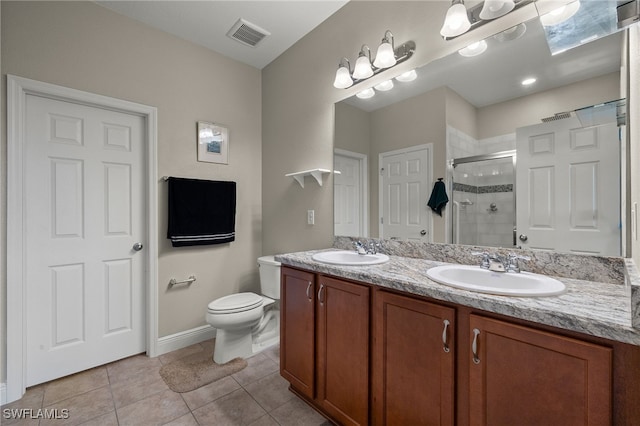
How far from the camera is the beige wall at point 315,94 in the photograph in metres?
1.63

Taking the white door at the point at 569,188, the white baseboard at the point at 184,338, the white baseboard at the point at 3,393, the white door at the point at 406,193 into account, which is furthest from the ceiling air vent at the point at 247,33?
the white baseboard at the point at 3,393

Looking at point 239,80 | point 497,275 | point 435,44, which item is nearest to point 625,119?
point 497,275

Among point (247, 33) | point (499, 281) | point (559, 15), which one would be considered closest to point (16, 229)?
point (247, 33)

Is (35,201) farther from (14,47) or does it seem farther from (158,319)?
(158,319)

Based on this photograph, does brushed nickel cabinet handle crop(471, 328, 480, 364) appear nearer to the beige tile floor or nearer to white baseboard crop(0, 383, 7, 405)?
the beige tile floor

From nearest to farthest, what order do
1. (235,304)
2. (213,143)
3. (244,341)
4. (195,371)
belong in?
(195,371), (235,304), (244,341), (213,143)

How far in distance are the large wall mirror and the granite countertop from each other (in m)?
0.32

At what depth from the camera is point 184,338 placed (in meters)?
2.40

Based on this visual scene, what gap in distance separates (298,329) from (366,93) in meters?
1.65

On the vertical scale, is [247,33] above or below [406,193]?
above

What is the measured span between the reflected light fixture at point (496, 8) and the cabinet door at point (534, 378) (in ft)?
4.52

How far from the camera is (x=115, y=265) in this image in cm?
215

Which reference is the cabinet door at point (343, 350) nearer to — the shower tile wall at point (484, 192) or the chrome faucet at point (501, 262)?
the chrome faucet at point (501, 262)

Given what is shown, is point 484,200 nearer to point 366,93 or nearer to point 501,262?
point 501,262
